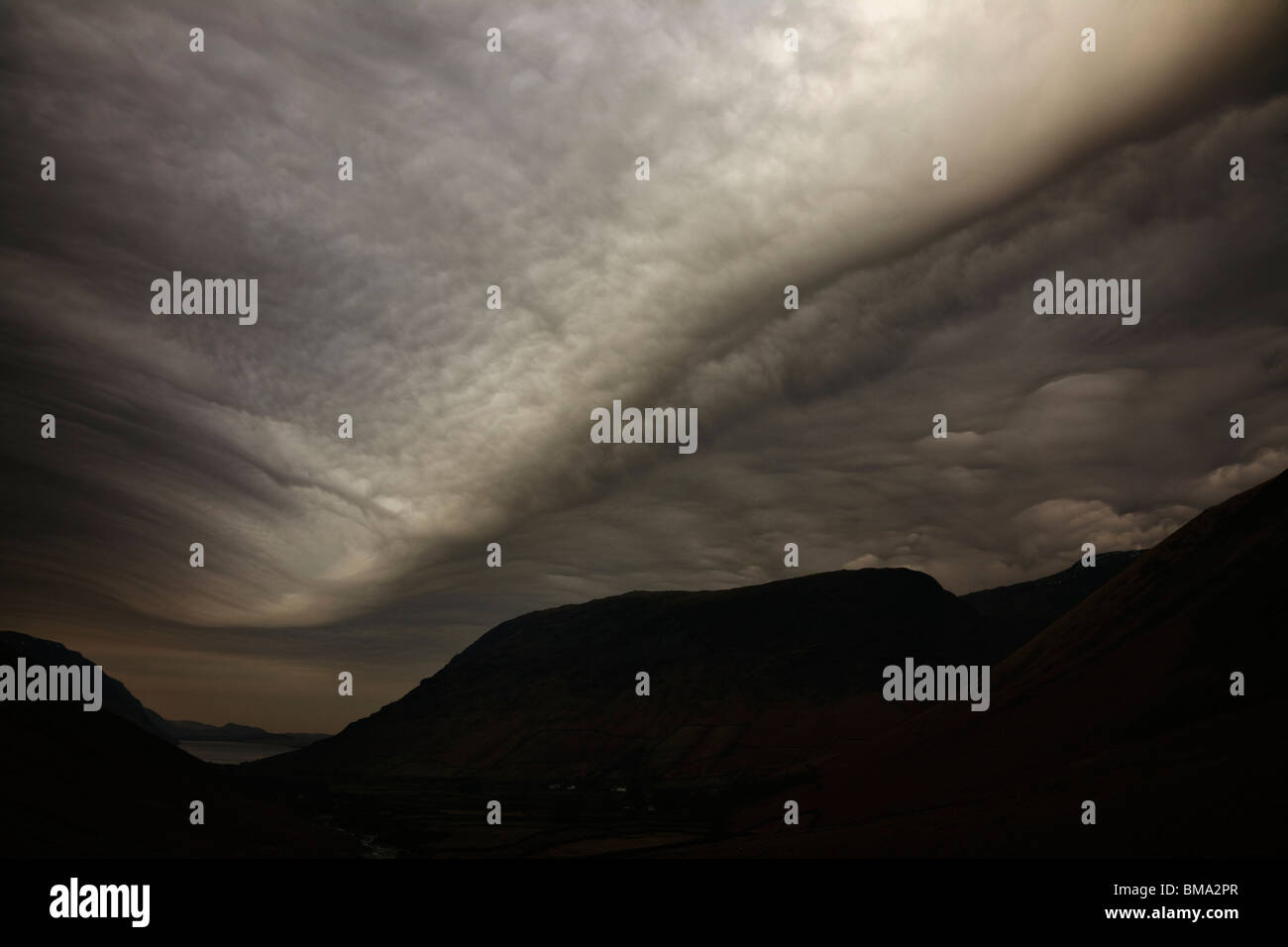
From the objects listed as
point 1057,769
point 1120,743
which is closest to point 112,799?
point 1057,769

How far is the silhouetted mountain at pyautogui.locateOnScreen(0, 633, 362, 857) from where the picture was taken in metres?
46.0

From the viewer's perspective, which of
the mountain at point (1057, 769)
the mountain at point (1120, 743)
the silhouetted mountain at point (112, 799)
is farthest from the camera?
the silhouetted mountain at point (112, 799)

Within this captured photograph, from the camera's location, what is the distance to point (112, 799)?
54.7 meters

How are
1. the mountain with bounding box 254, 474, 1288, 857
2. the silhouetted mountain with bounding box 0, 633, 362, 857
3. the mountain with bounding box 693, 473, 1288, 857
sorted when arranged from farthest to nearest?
the silhouetted mountain with bounding box 0, 633, 362, 857, the mountain with bounding box 254, 474, 1288, 857, the mountain with bounding box 693, 473, 1288, 857

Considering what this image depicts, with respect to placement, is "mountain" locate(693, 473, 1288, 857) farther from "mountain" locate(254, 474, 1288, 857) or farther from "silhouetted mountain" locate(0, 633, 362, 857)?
"silhouetted mountain" locate(0, 633, 362, 857)

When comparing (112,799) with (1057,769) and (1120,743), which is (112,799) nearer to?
(1057,769)

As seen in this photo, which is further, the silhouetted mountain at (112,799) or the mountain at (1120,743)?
the silhouetted mountain at (112,799)

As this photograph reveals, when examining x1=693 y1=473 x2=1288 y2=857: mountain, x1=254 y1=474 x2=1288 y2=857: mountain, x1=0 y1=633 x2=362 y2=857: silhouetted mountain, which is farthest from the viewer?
x1=0 y1=633 x2=362 y2=857: silhouetted mountain

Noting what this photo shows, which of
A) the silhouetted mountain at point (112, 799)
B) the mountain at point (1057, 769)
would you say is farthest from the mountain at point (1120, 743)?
the silhouetted mountain at point (112, 799)

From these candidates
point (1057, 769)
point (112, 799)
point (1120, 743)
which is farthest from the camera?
point (1120, 743)

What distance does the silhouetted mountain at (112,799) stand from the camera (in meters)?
46.0

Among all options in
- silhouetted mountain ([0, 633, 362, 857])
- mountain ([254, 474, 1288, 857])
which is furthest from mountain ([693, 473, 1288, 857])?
silhouetted mountain ([0, 633, 362, 857])

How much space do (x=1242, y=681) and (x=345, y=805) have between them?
123 metres

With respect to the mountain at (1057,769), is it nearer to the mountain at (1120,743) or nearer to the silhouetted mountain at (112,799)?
the mountain at (1120,743)
